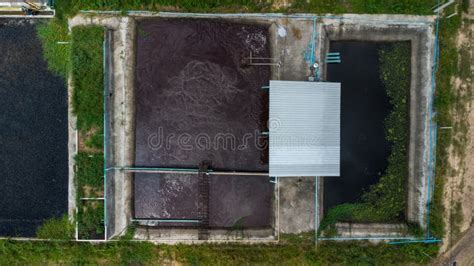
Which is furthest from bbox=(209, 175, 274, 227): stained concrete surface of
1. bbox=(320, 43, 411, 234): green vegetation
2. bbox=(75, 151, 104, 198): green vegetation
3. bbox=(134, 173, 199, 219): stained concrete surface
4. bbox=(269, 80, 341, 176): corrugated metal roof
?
bbox=(75, 151, 104, 198): green vegetation

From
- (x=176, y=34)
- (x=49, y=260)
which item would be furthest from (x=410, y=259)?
(x=49, y=260)

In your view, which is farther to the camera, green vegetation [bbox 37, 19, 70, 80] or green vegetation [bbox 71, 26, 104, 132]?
green vegetation [bbox 37, 19, 70, 80]

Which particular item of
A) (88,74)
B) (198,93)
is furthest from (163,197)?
(88,74)

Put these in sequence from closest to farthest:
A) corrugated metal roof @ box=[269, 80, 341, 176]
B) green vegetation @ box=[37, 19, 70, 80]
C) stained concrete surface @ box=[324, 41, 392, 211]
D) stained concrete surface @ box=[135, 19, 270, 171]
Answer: corrugated metal roof @ box=[269, 80, 341, 176]
green vegetation @ box=[37, 19, 70, 80]
stained concrete surface @ box=[135, 19, 270, 171]
stained concrete surface @ box=[324, 41, 392, 211]

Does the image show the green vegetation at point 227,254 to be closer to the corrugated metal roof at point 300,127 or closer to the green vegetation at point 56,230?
the green vegetation at point 56,230

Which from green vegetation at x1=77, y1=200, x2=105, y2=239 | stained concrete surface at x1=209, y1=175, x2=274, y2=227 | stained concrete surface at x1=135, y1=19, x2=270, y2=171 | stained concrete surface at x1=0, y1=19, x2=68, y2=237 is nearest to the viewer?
green vegetation at x1=77, y1=200, x2=105, y2=239

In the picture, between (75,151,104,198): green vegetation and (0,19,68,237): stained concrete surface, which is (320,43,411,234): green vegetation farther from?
(0,19,68,237): stained concrete surface

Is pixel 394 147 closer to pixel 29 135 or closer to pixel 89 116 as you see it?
pixel 89 116
